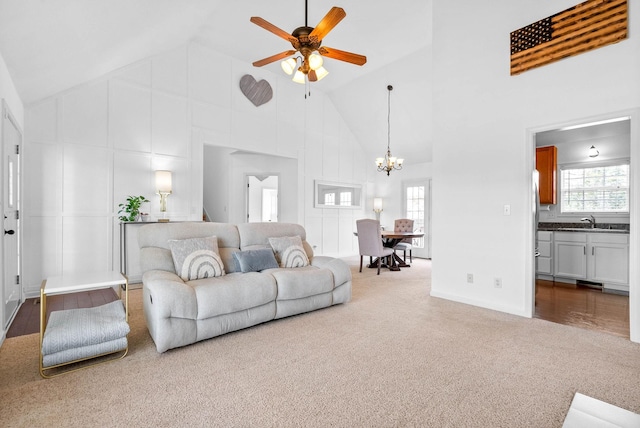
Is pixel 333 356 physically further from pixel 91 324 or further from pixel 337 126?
pixel 337 126

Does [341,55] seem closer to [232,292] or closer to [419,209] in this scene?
[232,292]

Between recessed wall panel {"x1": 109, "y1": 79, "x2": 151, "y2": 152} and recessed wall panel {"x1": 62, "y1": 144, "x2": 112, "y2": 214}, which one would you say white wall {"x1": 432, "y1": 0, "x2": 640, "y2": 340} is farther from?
recessed wall panel {"x1": 62, "y1": 144, "x2": 112, "y2": 214}

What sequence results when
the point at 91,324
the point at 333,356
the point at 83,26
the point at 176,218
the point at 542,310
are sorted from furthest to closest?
the point at 176,218 < the point at 542,310 < the point at 83,26 < the point at 333,356 < the point at 91,324

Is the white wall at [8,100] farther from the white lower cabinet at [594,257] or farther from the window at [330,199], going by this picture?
the white lower cabinet at [594,257]

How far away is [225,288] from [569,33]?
3.91m

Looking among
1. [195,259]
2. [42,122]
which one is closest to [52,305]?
[195,259]

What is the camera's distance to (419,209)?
8.13 m

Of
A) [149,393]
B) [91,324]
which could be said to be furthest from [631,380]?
[91,324]

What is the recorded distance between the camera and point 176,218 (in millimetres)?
5223

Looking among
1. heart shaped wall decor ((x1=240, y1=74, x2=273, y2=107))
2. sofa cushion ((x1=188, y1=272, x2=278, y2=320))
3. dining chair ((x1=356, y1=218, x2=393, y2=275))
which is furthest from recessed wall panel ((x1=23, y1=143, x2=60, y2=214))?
dining chair ((x1=356, y1=218, x2=393, y2=275))

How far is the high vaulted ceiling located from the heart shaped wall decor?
36 cm

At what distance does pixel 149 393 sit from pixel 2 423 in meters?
0.66

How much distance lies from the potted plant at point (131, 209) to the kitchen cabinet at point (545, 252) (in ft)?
19.6

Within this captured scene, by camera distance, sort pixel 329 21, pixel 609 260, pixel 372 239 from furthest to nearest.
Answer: pixel 372 239 < pixel 609 260 < pixel 329 21
